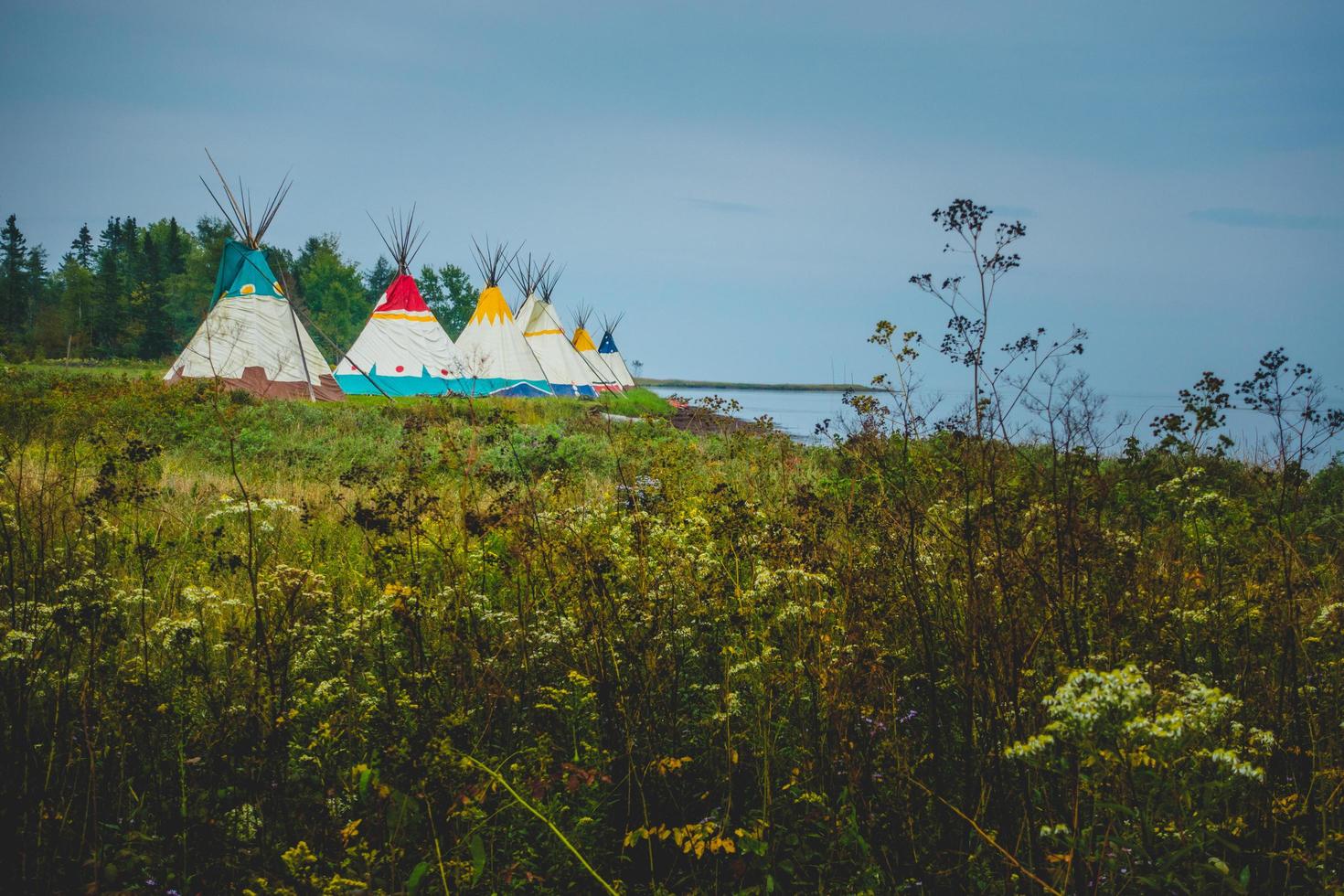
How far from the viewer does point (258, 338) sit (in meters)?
19.4

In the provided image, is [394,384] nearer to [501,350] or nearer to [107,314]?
[501,350]

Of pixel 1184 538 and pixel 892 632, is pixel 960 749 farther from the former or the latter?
pixel 1184 538

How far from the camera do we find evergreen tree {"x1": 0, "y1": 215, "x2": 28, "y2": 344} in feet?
188

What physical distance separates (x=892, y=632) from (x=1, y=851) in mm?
3065

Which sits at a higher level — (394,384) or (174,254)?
(174,254)

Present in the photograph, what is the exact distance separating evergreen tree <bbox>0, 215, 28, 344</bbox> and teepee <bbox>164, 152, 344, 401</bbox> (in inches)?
1503

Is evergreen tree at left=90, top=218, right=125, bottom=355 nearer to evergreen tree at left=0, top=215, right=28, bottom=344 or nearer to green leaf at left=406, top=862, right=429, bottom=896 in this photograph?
evergreen tree at left=0, top=215, right=28, bottom=344

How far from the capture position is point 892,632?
3.37m

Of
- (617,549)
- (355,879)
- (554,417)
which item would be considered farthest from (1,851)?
(554,417)

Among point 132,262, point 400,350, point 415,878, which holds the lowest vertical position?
point 415,878

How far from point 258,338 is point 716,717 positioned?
20510mm

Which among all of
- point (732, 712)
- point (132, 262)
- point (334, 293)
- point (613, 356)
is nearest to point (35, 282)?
point (132, 262)

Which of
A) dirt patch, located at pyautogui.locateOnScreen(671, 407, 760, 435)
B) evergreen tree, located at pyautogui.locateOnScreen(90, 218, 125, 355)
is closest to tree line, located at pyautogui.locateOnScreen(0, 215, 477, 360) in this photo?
evergreen tree, located at pyautogui.locateOnScreen(90, 218, 125, 355)

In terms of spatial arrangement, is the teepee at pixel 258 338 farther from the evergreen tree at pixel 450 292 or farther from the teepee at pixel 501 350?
the evergreen tree at pixel 450 292
